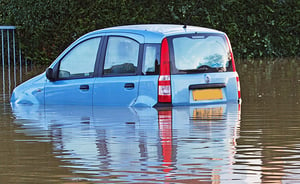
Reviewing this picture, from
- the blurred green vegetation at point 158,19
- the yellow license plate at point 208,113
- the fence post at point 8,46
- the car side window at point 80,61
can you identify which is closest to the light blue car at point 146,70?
the car side window at point 80,61

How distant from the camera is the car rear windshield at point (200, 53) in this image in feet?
44.2

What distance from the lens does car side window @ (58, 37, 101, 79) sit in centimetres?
1410

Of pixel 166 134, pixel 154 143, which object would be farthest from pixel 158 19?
pixel 154 143

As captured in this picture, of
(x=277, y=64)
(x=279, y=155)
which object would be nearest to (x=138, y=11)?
(x=277, y=64)

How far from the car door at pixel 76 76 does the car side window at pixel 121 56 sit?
0.76 feet

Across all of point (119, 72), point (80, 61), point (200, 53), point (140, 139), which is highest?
point (200, 53)

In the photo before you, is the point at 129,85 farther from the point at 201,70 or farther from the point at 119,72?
the point at 201,70

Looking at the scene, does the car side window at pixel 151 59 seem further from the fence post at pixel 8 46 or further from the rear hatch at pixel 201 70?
the fence post at pixel 8 46

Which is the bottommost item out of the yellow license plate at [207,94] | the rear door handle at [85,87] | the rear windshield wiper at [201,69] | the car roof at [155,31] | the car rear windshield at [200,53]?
the yellow license plate at [207,94]

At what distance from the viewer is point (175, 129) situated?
38.7ft

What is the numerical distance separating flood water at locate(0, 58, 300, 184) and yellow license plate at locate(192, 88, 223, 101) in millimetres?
122

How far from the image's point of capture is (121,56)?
542 inches

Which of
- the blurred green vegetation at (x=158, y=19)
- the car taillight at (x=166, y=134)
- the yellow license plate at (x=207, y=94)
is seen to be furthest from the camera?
the blurred green vegetation at (x=158, y=19)

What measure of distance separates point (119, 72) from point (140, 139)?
118 inches
